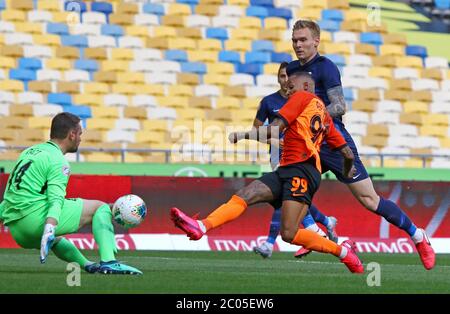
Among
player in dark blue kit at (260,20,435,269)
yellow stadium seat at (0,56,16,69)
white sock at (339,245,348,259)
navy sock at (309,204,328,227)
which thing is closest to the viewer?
white sock at (339,245,348,259)

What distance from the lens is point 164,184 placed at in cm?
1756

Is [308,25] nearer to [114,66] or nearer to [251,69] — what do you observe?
[114,66]

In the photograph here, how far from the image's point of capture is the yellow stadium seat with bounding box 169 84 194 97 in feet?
75.6

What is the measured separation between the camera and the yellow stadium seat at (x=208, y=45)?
2423 centimetres

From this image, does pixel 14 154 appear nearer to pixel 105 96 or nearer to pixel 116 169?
pixel 116 169

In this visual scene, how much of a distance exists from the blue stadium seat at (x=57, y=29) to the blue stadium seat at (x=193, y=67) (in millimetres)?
2371

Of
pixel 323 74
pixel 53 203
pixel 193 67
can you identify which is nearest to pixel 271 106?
pixel 323 74

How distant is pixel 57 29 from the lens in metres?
23.1

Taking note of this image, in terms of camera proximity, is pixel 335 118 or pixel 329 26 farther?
pixel 329 26

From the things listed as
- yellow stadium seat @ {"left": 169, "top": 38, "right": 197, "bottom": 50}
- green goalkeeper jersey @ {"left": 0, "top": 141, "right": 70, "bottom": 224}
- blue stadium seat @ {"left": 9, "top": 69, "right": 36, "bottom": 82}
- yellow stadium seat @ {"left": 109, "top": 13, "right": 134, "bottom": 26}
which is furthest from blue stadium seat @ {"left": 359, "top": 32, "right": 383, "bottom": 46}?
green goalkeeper jersey @ {"left": 0, "top": 141, "right": 70, "bottom": 224}

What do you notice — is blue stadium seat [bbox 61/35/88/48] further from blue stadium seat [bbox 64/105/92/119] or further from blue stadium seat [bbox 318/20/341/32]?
blue stadium seat [bbox 318/20/341/32]

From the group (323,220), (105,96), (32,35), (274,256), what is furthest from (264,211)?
(32,35)

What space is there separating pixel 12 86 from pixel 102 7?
9.73ft

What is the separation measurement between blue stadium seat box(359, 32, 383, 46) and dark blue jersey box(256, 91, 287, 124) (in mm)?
11863
